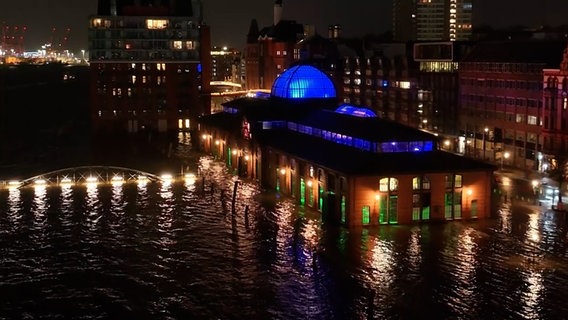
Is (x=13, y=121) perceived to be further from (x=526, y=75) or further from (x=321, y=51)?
(x=526, y=75)

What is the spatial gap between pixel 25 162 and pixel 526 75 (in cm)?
6614

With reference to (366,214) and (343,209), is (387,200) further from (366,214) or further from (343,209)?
(343,209)

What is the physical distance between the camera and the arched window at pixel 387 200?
61.9m

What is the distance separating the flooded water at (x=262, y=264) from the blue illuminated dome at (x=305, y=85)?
108 feet

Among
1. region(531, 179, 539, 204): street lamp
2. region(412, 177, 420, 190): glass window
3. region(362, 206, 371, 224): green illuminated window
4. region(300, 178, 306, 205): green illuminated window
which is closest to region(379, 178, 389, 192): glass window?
region(362, 206, 371, 224): green illuminated window

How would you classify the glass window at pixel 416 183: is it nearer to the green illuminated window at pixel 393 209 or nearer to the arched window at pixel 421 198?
the arched window at pixel 421 198

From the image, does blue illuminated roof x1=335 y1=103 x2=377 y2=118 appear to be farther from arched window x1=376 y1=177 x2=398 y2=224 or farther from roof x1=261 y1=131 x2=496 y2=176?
arched window x1=376 y1=177 x2=398 y2=224

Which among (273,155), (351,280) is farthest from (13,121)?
(351,280)

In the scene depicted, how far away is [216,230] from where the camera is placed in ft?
201

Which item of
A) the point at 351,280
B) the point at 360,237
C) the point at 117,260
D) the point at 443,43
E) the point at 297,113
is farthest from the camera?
the point at 443,43

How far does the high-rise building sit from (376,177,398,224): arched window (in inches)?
3538

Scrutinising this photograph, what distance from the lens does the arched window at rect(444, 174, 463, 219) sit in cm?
6344

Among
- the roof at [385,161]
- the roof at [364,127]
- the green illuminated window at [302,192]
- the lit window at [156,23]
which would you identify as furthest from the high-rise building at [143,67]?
the roof at [385,161]

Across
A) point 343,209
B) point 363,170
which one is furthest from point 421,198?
point 343,209
